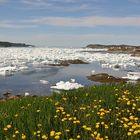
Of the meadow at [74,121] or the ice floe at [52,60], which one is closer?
the meadow at [74,121]

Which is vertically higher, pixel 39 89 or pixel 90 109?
pixel 90 109

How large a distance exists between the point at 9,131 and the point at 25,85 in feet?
62.1

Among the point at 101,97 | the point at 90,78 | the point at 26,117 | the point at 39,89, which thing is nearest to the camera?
the point at 26,117

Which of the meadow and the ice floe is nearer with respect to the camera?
the meadow

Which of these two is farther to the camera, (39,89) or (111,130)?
(39,89)

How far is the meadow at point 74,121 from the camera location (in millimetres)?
8586

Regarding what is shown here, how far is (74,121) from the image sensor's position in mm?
9039

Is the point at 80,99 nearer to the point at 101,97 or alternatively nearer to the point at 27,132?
the point at 101,97

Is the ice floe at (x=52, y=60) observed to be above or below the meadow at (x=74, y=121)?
below

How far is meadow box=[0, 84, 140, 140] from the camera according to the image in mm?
8586

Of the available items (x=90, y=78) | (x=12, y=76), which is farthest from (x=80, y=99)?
(x=12, y=76)

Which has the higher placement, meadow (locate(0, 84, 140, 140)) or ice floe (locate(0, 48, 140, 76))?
meadow (locate(0, 84, 140, 140))

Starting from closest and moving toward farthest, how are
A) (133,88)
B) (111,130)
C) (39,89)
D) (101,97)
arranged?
1. (111,130)
2. (101,97)
3. (133,88)
4. (39,89)

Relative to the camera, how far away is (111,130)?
9.05 metres
